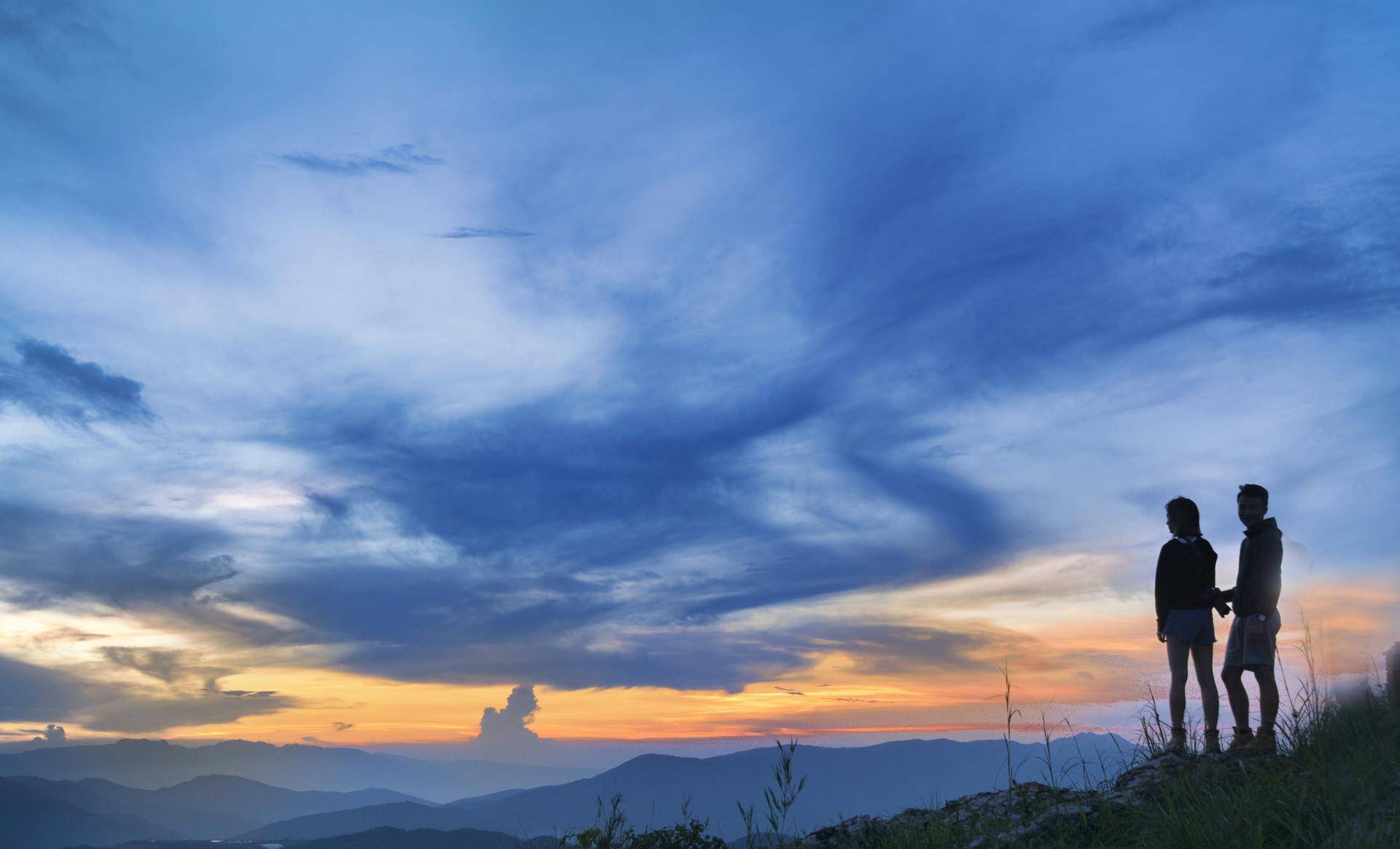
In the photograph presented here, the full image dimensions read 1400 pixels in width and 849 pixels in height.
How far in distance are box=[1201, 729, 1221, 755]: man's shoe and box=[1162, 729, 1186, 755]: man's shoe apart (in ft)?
0.58

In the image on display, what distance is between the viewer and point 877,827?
7980 millimetres

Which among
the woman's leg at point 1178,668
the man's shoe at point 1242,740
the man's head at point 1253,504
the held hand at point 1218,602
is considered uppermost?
the man's head at point 1253,504

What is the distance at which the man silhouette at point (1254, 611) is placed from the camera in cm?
862

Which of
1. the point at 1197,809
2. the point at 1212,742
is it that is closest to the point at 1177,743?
the point at 1212,742

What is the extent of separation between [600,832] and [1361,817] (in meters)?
5.82

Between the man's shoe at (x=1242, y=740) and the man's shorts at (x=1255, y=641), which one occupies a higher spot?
the man's shorts at (x=1255, y=641)

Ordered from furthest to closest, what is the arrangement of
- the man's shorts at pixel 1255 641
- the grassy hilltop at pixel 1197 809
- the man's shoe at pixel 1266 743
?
the man's shorts at pixel 1255 641
the man's shoe at pixel 1266 743
the grassy hilltop at pixel 1197 809

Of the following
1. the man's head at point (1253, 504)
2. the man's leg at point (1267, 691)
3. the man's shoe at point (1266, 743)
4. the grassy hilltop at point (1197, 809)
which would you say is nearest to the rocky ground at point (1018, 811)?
the grassy hilltop at point (1197, 809)

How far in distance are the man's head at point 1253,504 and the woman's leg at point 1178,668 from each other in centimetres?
156

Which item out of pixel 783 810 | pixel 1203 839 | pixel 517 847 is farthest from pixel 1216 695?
pixel 517 847

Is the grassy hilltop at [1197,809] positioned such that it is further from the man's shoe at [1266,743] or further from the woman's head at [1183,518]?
the woman's head at [1183,518]

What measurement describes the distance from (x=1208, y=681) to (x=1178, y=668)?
12.4 inches

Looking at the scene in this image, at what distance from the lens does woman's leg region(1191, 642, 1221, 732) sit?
9352mm

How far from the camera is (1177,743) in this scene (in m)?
8.15
